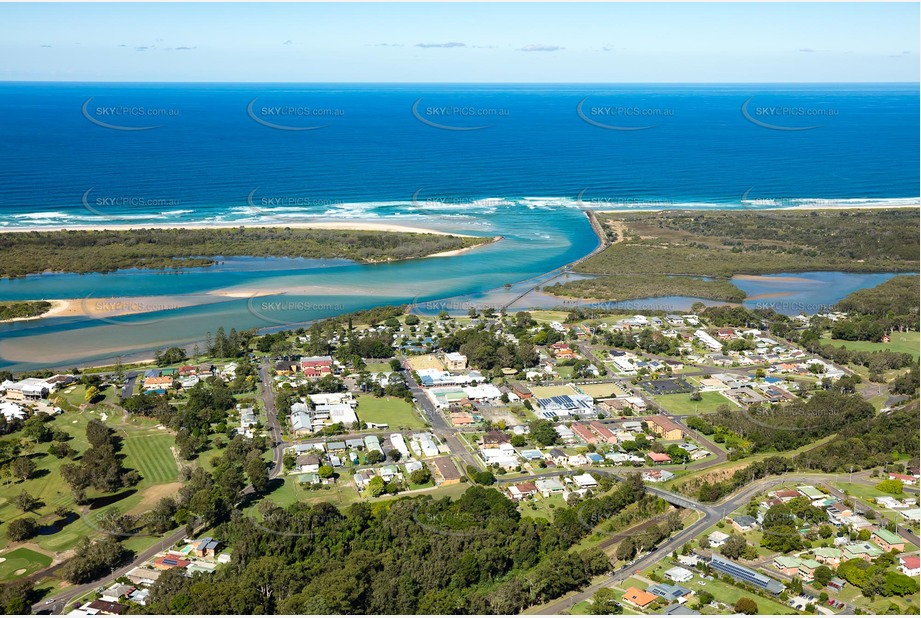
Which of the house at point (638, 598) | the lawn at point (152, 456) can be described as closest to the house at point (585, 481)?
the house at point (638, 598)

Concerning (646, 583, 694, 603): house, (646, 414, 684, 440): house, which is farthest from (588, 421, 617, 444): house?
(646, 583, 694, 603): house

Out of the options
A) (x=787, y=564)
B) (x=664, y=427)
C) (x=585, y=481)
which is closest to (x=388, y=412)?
(x=585, y=481)

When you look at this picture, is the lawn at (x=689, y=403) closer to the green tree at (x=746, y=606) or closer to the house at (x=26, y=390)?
the green tree at (x=746, y=606)

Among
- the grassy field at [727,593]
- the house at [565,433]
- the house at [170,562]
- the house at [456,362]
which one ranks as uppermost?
the house at [456,362]

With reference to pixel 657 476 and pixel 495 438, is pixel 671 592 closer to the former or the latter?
pixel 657 476

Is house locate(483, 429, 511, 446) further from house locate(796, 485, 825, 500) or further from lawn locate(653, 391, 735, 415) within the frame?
house locate(796, 485, 825, 500)
